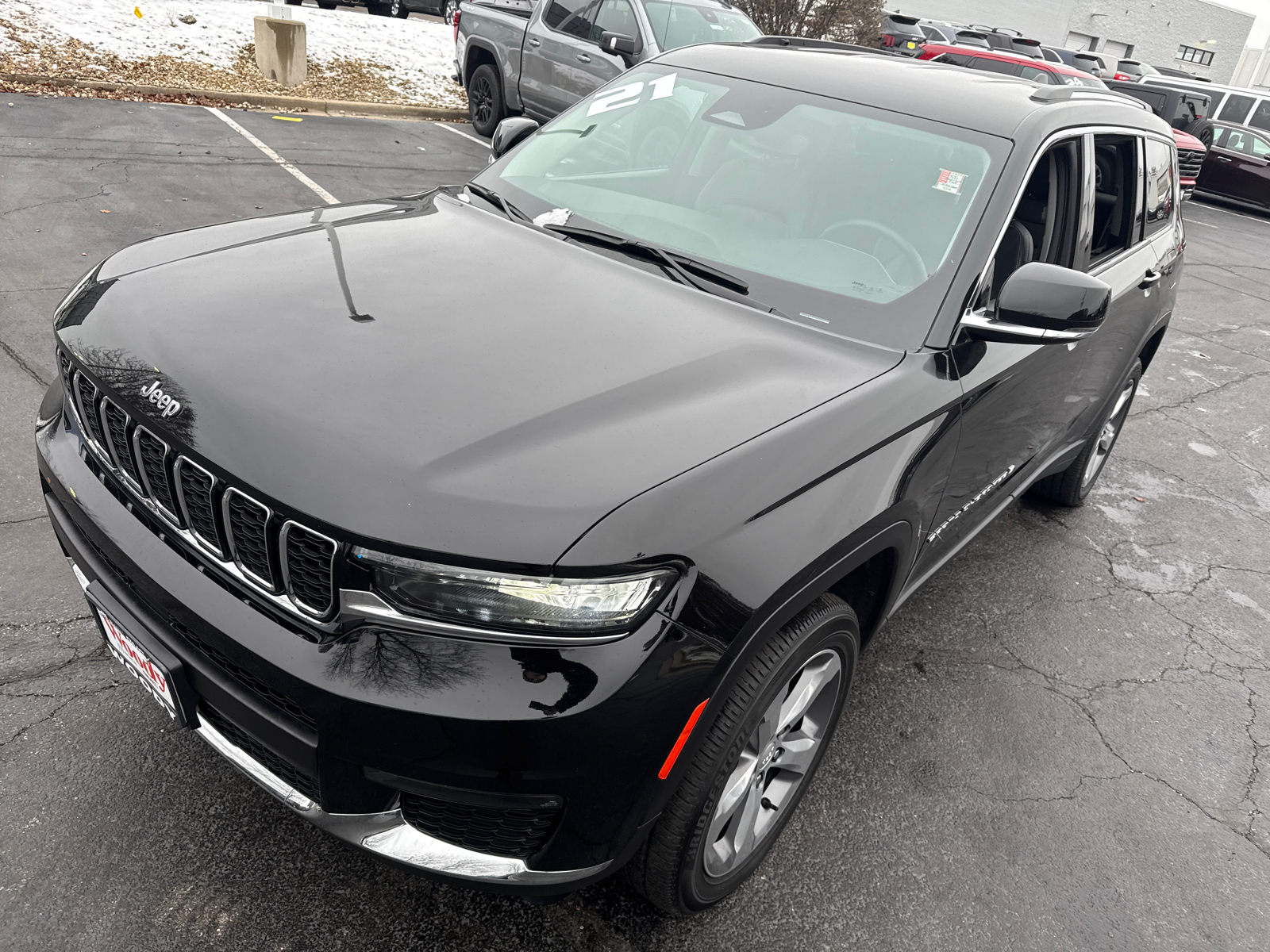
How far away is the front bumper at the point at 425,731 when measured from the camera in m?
1.59

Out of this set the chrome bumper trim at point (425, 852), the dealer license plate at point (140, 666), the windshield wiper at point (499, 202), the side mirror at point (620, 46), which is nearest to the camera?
the chrome bumper trim at point (425, 852)

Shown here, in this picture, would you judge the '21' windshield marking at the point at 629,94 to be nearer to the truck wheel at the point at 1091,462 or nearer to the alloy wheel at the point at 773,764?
the alloy wheel at the point at 773,764

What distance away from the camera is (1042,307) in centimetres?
236

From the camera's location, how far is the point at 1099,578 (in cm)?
412

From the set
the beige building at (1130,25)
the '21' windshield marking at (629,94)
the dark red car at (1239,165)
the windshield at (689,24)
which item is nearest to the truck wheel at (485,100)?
the windshield at (689,24)

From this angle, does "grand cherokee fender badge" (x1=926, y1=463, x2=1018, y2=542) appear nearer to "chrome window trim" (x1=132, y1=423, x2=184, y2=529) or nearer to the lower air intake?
the lower air intake

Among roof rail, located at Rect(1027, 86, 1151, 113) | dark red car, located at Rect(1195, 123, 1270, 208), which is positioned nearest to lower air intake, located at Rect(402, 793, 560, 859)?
roof rail, located at Rect(1027, 86, 1151, 113)

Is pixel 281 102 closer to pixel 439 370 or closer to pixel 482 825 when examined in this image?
pixel 439 370

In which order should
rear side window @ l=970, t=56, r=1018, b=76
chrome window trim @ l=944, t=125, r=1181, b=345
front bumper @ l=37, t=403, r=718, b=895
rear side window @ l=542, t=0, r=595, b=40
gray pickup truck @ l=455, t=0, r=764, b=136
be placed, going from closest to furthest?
front bumper @ l=37, t=403, r=718, b=895
chrome window trim @ l=944, t=125, r=1181, b=345
gray pickup truck @ l=455, t=0, r=764, b=136
rear side window @ l=542, t=0, r=595, b=40
rear side window @ l=970, t=56, r=1018, b=76

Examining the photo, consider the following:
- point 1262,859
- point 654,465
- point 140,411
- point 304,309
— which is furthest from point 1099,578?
point 140,411

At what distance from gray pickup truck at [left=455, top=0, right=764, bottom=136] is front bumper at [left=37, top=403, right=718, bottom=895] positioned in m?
7.55

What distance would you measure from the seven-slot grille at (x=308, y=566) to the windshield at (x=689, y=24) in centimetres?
816

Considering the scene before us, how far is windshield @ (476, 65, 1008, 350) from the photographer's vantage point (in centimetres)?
254

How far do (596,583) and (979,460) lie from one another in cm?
155
